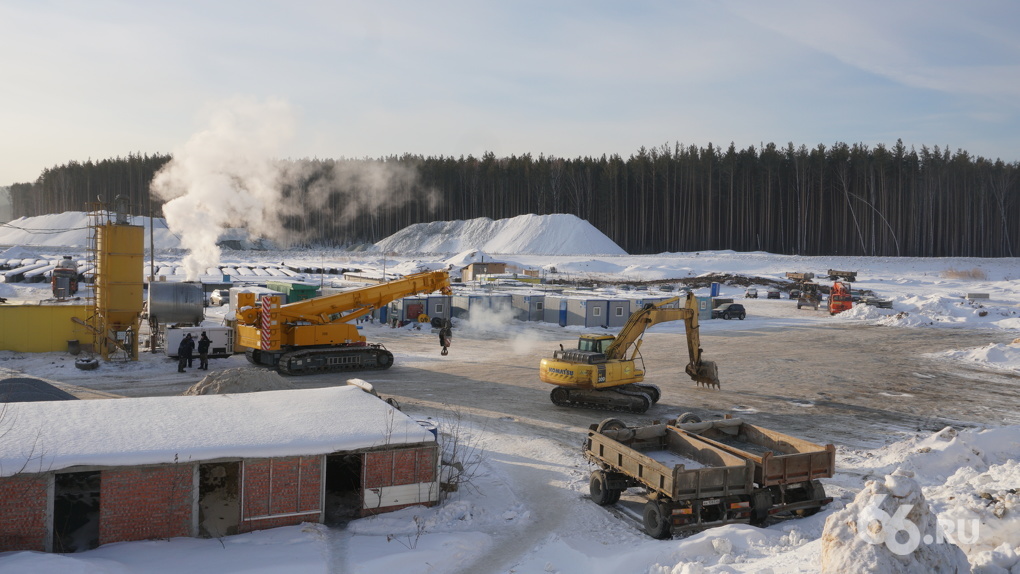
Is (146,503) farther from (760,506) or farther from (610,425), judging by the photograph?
(760,506)

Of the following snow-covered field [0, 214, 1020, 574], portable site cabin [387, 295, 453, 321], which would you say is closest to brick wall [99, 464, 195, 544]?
snow-covered field [0, 214, 1020, 574]

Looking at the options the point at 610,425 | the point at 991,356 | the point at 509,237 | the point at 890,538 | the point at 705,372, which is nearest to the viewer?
the point at 890,538

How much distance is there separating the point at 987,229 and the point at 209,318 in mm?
93176

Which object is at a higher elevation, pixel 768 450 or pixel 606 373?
pixel 606 373

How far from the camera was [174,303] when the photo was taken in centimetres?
3089

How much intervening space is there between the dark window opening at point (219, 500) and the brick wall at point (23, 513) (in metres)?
2.04

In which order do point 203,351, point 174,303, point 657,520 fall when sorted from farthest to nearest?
point 174,303, point 203,351, point 657,520

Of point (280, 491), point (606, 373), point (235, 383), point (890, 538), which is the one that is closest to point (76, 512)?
point (280, 491)

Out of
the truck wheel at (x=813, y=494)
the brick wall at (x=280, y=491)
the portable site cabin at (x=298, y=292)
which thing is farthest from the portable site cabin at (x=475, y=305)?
the brick wall at (x=280, y=491)

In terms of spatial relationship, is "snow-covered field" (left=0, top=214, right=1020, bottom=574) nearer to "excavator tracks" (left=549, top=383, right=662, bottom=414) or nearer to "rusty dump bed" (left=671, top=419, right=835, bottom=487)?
"rusty dump bed" (left=671, top=419, right=835, bottom=487)

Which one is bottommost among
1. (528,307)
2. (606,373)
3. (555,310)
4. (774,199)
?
(606,373)

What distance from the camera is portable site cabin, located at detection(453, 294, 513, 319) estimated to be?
40500 mm

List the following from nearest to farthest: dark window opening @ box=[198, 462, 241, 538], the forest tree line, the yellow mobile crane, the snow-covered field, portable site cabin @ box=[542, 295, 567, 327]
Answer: the snow-covered field → dark window opening @ box=[198, 462, 241, 538] → the yellow mobile crane → portable site cabin @ box=[542, 295, 567, 327] → the forest tree line

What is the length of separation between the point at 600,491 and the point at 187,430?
7.30 m
